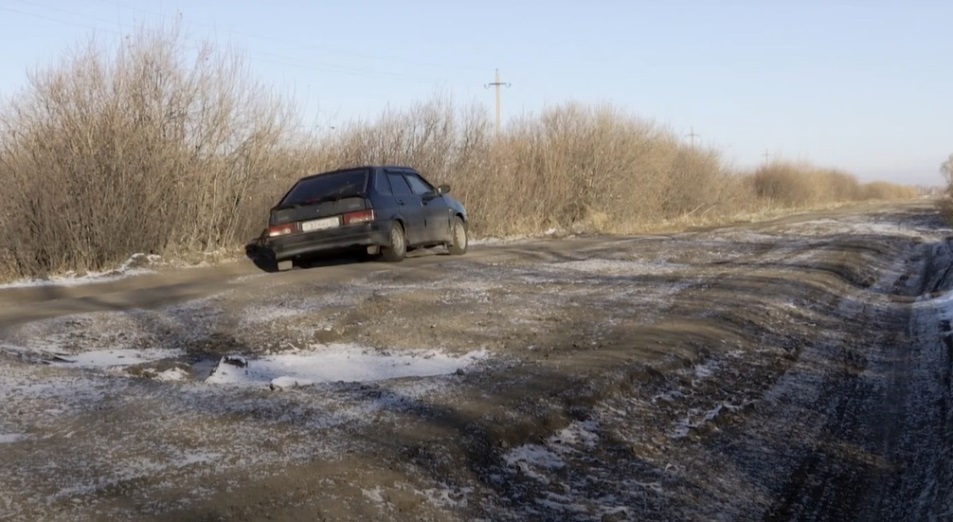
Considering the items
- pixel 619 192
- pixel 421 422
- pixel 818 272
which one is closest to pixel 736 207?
pixel 619 192

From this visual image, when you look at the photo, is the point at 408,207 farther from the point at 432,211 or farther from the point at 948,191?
the point at 948,191

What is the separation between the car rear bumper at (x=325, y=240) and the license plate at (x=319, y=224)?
0.06 metres

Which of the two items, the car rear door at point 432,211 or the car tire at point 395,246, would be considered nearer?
the car tire at point 395,246

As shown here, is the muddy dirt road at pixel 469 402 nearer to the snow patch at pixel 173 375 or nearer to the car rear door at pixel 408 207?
the snow patch at pixel 173 375

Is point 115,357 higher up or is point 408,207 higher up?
point 408,207

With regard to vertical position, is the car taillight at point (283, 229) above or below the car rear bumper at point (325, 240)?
above

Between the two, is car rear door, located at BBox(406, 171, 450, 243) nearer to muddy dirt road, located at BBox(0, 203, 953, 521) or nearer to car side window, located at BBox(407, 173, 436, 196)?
car side window, located at BBox(407, 173, 436, 196)

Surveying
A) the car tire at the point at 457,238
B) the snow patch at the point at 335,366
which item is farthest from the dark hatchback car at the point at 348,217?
the snow patch at the point at 335,366

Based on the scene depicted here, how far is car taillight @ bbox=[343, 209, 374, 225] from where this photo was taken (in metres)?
13.8

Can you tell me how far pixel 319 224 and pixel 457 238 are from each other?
3293mm

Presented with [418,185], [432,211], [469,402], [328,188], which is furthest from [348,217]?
[469,402]

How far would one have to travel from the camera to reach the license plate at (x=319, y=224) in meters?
13.8

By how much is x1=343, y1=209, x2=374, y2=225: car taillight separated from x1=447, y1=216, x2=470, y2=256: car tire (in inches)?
102

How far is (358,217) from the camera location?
45.4ft
